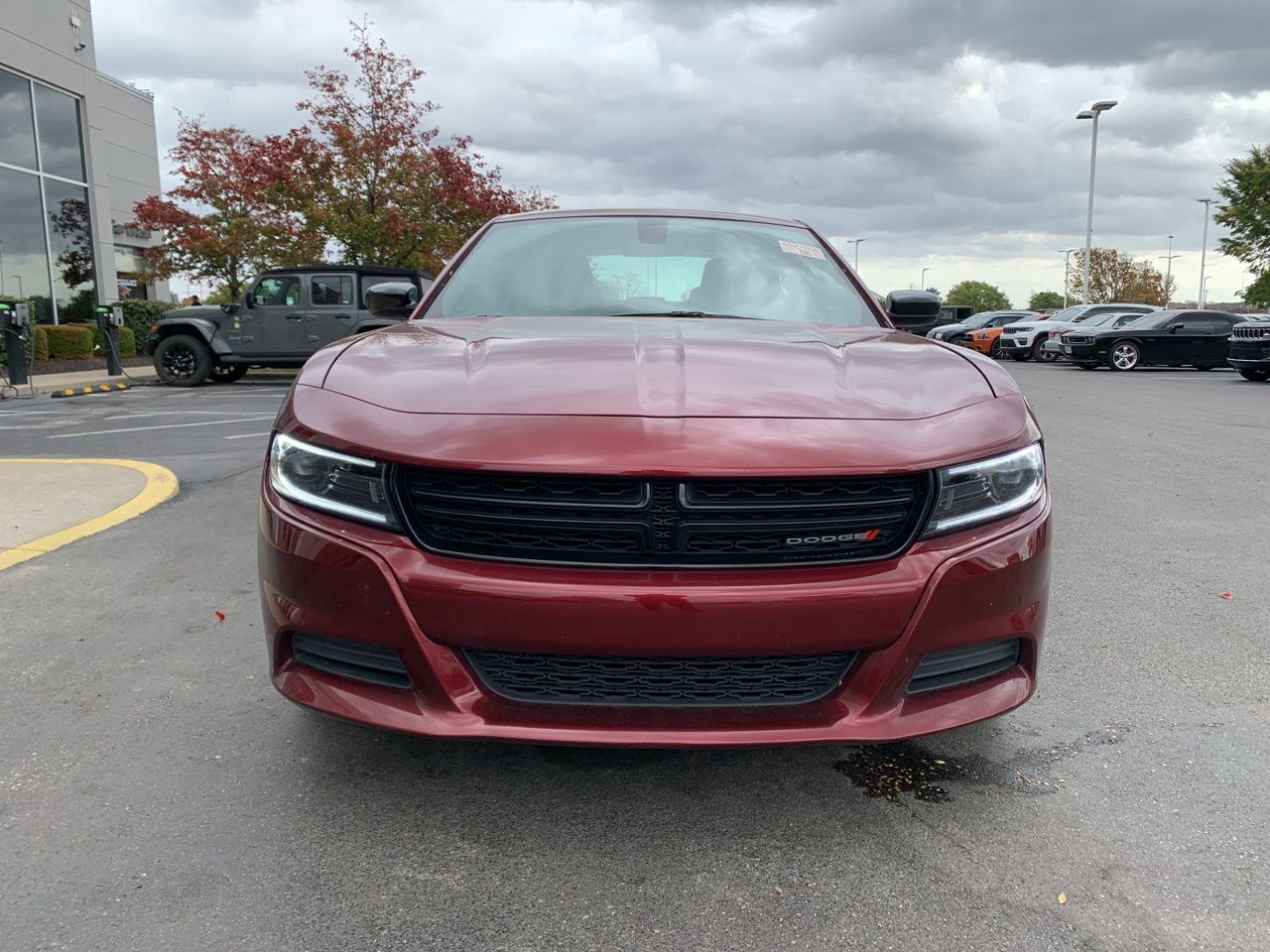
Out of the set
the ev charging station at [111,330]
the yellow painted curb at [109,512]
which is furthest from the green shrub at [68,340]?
the yellow painted curb at [109,512]

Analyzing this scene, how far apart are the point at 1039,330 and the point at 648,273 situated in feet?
85.1

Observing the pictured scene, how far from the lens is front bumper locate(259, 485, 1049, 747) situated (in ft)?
6.11

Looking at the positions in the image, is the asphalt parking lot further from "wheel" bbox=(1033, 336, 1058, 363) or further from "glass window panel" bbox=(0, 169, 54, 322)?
"wheel" bbox=(1033, 336, 1058, 363)

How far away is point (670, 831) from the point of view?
7.10ft

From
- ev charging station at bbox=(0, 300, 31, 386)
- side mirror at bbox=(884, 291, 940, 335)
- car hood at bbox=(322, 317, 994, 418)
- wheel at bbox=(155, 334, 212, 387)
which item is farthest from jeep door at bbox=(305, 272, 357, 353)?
car hood at bbox=(322, 317, 994, 418)

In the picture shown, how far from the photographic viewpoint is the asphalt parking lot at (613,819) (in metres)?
1.85

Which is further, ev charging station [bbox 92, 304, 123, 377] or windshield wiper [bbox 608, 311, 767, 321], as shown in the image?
ev charging station [bbox 92, 304, 123, 377]

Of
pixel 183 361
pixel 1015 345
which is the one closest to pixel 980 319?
pixel 1015 345

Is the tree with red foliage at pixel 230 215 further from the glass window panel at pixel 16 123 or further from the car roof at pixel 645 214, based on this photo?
the car roof at pixel 645 214

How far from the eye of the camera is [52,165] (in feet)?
64.6

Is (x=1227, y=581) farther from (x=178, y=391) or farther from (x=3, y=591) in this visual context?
(x=178, y=391)

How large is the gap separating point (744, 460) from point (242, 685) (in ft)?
6.45

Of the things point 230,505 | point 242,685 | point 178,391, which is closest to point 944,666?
point 242,685

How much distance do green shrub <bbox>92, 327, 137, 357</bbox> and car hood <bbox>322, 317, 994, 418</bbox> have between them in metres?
20.8
